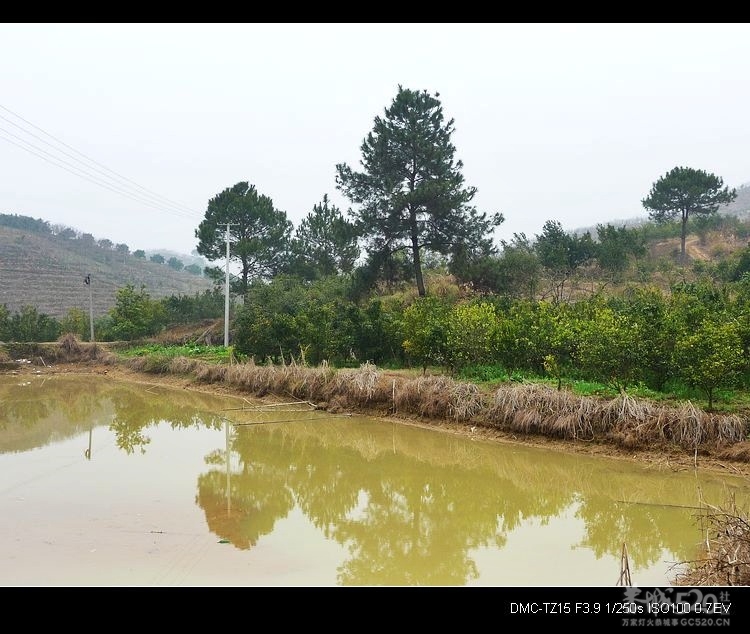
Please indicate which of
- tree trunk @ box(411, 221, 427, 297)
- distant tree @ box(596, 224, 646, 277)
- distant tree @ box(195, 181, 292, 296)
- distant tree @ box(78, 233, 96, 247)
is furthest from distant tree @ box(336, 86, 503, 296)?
distant tree @ box(78, 233, 96, 247)

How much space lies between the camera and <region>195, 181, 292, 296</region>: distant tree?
3103 centimetres

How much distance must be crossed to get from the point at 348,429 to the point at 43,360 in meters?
21.0

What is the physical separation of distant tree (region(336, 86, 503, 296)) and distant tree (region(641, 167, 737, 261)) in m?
14.0

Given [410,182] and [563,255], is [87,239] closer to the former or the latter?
[410,182]

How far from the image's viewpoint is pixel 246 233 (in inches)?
1260

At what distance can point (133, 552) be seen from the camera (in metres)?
6.94

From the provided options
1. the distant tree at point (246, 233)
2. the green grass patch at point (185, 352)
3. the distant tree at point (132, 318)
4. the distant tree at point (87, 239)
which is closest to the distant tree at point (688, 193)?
the distant tree at point (246, 233)

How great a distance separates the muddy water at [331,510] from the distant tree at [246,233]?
58.7 ft

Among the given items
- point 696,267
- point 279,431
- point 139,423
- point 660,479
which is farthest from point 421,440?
point 696,267

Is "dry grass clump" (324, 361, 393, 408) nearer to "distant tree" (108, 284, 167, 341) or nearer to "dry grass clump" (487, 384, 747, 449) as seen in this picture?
"dry grass clump" (487, 384, 747, 449)

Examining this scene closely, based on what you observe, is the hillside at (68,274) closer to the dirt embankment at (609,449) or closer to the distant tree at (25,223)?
the distant tree at (25,223)

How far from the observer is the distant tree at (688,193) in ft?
100
